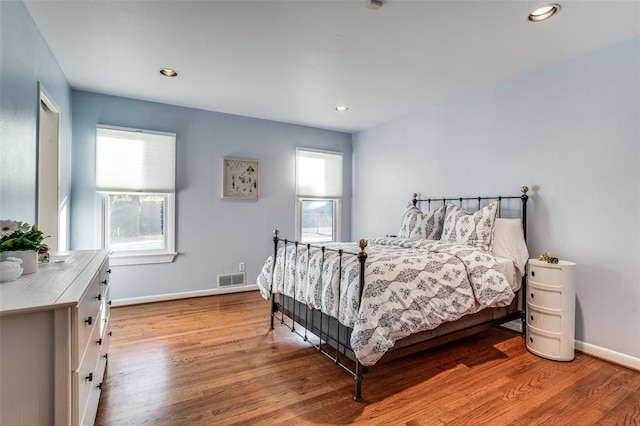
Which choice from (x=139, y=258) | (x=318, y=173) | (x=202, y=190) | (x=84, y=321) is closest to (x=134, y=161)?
(x=202, y=190)

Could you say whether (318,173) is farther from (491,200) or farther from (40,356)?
(40,356)

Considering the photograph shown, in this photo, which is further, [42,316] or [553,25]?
[553,25]

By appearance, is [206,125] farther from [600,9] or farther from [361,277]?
[600,9]

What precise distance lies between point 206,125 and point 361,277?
3.25m

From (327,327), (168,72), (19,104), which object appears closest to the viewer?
(19,104)

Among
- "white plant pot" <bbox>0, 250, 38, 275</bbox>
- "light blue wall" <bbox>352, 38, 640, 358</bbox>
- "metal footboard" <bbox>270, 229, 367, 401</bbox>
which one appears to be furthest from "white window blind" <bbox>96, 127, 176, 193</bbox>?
"light blue wall" <bbox>352, 38, 640, 358</bbox>

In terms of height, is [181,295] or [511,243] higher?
[511,243]

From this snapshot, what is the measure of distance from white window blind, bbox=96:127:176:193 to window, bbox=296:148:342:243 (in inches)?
71.8

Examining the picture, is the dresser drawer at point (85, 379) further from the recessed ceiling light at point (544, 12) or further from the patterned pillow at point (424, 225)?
the recessed ceiling light at point (544, 12)

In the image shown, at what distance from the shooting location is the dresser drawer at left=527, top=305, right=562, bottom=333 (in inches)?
99.3

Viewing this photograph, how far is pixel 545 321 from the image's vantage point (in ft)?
8.46

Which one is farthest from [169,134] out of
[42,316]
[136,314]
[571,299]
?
[571,299]

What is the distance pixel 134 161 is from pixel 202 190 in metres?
0.84

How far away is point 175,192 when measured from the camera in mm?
4062
